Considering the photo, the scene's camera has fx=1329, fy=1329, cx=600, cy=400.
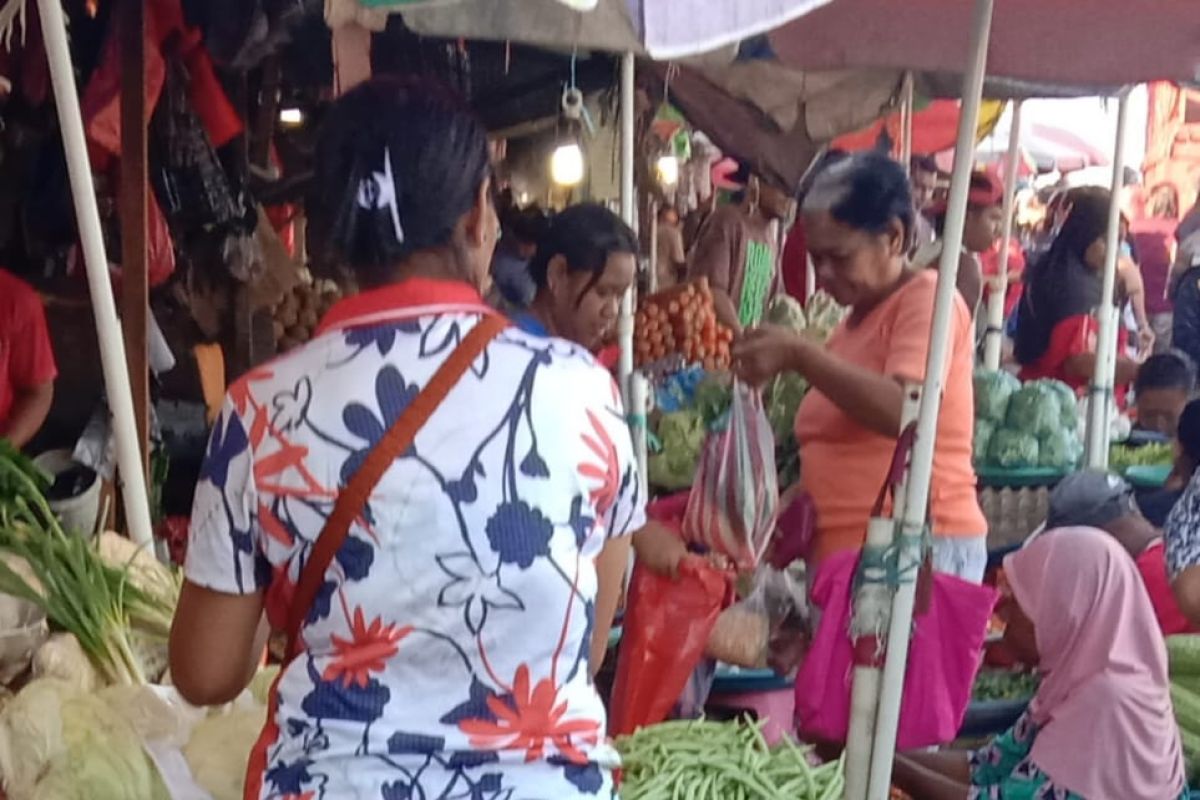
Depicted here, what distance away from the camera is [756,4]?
2193 millimetres

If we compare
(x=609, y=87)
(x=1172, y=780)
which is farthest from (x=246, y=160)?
(x=1172, y=780)

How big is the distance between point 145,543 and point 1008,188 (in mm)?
4799

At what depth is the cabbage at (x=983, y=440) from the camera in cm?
541

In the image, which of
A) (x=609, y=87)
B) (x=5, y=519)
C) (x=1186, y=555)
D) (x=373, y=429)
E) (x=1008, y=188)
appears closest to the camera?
(x=373, y=429)

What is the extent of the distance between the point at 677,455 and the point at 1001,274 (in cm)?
279

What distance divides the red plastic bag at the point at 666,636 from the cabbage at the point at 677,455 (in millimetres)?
1415

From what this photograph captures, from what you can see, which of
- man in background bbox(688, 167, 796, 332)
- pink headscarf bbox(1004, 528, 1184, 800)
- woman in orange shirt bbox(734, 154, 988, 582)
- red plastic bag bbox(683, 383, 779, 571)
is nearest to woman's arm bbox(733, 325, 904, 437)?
woman in orange shirt bbox(734, 154, 988, 582)

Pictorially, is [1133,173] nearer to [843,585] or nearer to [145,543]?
[843,585]

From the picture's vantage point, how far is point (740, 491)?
3.14m

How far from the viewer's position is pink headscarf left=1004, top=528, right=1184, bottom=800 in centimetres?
317

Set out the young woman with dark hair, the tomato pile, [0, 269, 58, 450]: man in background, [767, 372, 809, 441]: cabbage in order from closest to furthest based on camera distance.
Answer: the young woman with dark hair
[0, 269, 58, 450]: man in background
[767, 372, 809, 441]: cabbage
the tomato pile

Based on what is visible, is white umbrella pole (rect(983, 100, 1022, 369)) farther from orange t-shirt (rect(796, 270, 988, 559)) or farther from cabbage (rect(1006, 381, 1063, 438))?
orange t-shirt (rect(796, 270, 988, 559))

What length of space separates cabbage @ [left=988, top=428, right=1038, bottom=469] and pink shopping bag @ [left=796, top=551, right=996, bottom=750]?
2684 mm

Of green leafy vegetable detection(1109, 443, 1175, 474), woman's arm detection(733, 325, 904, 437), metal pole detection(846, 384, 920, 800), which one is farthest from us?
green leafy vegetable detection(1109, 443, 1175, 474)
